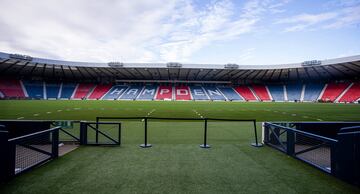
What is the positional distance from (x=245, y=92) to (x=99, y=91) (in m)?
44.7

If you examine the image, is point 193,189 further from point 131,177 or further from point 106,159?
point 106,159

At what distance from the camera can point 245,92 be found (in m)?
63.2

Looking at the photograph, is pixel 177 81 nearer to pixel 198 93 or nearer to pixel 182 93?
pixel 182 93

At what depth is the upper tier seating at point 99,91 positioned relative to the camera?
193 feet

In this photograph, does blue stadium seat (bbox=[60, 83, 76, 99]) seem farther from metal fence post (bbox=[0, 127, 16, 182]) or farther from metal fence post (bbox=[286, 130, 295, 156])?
metal fence post (bbox=[286, 130, 295, 156])

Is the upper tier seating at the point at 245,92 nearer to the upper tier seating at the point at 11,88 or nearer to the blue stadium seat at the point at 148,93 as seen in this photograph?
the blue stadium seat at the point at 148,93

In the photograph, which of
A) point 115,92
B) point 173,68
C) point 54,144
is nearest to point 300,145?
point 54,144

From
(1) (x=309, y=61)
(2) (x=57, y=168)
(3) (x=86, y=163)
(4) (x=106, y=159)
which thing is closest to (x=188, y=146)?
(4) (x=106, y=159)

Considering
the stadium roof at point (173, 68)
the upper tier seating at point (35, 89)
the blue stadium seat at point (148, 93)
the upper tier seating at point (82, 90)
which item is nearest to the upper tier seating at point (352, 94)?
the stadium roof at point (173, 68)

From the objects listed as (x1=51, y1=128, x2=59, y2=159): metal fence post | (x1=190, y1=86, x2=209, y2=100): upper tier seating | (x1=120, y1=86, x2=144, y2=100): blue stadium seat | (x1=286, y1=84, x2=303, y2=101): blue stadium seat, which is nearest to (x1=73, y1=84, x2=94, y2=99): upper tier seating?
(x1=120, y1=86, x2=144, y2=100): blue stadium seat

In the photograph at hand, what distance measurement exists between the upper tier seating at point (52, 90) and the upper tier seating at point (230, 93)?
159ft

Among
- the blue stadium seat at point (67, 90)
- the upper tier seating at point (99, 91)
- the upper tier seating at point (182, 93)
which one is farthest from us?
the upper tier seating at point (182, 93)

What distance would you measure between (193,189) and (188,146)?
11.2ft

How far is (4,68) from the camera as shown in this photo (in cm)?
4934
